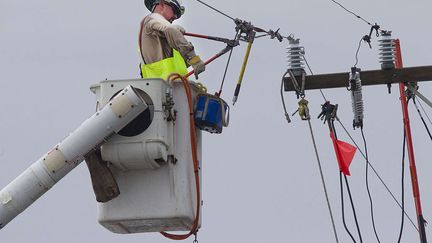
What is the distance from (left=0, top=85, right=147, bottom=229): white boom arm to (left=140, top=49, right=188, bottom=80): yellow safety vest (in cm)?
124

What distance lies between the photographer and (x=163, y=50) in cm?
2373

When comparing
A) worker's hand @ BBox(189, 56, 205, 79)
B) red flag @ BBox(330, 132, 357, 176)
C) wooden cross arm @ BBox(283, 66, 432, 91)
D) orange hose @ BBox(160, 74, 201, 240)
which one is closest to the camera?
orange hose @ BBox(160, 74, 201, 240)

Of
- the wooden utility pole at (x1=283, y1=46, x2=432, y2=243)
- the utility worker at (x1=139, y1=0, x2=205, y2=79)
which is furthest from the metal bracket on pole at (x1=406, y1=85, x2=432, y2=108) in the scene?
the utility worker at (x1=139, y1=0, x2=205, y2=79)

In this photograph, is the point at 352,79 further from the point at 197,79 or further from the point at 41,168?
the point at 41,168

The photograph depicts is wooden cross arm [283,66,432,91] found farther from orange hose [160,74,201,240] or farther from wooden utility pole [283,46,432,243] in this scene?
orange hose [160,74,201,240]

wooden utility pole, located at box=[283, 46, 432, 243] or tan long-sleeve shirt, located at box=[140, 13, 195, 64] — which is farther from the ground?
tan long-sleeve shirt, located at box=[140, 13, 195, 64]

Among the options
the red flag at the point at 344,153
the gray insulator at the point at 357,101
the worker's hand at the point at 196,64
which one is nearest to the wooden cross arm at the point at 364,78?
the gray insulator at the point at 357,101

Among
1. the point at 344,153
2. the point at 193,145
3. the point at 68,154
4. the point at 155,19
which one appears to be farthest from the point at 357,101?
the point at 68,154

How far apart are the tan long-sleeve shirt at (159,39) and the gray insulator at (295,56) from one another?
133 centimetres

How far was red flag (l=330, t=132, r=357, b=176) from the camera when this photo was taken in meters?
24.4

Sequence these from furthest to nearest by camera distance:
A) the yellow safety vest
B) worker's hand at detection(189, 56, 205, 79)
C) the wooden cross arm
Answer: the wooden cross arm < the yellow safety vest < worker's hand at detection(189, 56, 205, 79)

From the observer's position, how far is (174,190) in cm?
2275

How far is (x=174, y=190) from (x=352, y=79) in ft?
9.70

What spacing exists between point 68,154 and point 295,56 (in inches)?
136
